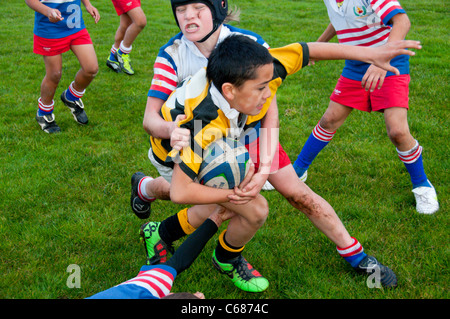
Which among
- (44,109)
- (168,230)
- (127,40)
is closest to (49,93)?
(44,109)

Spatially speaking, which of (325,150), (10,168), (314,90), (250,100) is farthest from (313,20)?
(250,100)

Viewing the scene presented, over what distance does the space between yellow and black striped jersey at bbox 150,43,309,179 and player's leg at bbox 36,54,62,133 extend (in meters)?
3.51

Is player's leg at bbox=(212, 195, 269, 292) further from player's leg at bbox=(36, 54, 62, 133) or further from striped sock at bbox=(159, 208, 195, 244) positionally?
player's leg at bbox=(36, 54, 62, 133)

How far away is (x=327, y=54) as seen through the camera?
3.10 meters

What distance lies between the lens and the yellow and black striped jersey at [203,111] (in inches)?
106

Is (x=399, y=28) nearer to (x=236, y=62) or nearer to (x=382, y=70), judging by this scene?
(x=382, y=70)

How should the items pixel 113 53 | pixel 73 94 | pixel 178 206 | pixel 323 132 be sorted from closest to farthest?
pixel 178 206, pixel 323 132, pixel 73 94, pixel 113 53

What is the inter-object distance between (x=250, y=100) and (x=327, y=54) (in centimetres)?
75

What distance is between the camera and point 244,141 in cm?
338

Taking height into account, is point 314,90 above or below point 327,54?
below

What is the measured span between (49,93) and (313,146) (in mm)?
3611

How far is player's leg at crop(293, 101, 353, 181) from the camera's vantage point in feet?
14.5
